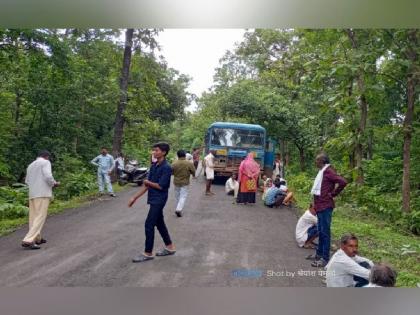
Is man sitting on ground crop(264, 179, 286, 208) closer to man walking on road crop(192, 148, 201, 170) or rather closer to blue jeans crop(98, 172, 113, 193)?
man walking on road crop(192, 148, 201, 170)

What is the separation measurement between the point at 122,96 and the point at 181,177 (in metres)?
1.03

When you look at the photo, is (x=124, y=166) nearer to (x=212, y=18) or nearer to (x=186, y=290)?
(x=186, y=290)

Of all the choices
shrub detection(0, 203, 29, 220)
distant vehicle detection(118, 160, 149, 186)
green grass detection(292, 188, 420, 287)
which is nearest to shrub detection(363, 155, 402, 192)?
green grass detection(292, 188, 420, 287)

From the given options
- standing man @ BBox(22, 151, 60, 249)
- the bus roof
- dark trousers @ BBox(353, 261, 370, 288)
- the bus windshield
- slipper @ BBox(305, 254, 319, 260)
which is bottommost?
dark trousers @ BBox(353, 261, 370, 288)

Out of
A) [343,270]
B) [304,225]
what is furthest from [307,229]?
[343,270]

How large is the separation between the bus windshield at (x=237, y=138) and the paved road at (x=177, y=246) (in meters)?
0.49

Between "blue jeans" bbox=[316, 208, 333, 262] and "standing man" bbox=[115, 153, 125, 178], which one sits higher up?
"standing man" bbox=[115, 153, 125, 178]

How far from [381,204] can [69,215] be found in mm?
3090

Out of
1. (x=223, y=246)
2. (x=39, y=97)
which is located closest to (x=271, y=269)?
(x=223, y=246)

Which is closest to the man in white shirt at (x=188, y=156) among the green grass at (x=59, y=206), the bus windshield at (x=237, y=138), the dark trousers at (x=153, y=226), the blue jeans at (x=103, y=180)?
the bus windshield at (x=237, y=138)

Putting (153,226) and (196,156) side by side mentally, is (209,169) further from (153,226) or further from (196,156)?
(153,226)

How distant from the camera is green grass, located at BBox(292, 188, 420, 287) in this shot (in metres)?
4.03

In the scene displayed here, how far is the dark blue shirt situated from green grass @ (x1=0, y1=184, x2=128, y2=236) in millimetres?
394

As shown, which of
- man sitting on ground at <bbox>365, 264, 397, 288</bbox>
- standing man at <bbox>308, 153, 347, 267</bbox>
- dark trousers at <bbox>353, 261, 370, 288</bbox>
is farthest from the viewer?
standing man at <bbox>308, 153, 347, 267</bbox>
